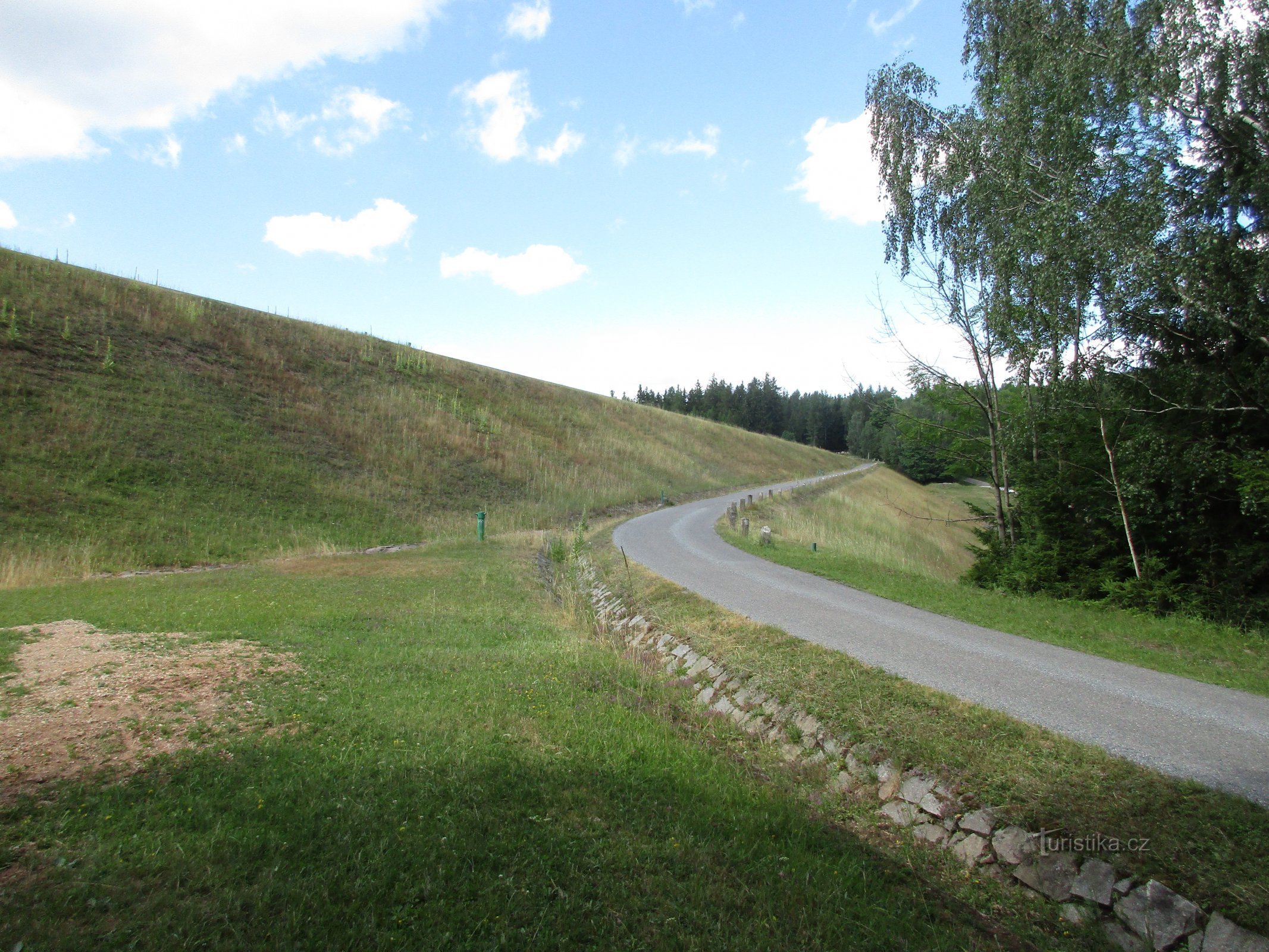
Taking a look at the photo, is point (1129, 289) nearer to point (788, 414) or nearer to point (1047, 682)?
point (1047, 682)

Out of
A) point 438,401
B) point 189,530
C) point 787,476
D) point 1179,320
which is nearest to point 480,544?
point 189,530

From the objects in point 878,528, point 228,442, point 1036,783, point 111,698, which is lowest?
point 111,698

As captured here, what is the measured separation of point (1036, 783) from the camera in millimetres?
4824

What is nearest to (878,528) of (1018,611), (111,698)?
(1018,611)

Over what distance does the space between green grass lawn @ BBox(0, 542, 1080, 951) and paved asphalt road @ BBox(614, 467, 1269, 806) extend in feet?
6.83

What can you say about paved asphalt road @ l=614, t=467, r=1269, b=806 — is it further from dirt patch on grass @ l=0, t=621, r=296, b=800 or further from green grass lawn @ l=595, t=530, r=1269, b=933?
dirt patch on grass @ l=0, t=621, r=296, b=800

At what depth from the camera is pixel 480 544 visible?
18922 millimetres

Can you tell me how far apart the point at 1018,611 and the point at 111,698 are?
11.2m

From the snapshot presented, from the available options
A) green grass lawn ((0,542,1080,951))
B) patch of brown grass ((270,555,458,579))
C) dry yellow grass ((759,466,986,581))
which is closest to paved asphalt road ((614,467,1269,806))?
green grass lawn ((0,542,1080,951))

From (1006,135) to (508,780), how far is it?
13500mm

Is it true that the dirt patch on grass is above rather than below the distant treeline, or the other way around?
below

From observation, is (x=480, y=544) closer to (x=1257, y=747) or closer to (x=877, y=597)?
(x=877, y=597)

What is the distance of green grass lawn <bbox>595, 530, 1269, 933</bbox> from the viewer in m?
3.91

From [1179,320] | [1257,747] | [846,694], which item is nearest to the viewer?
[1257,747]
